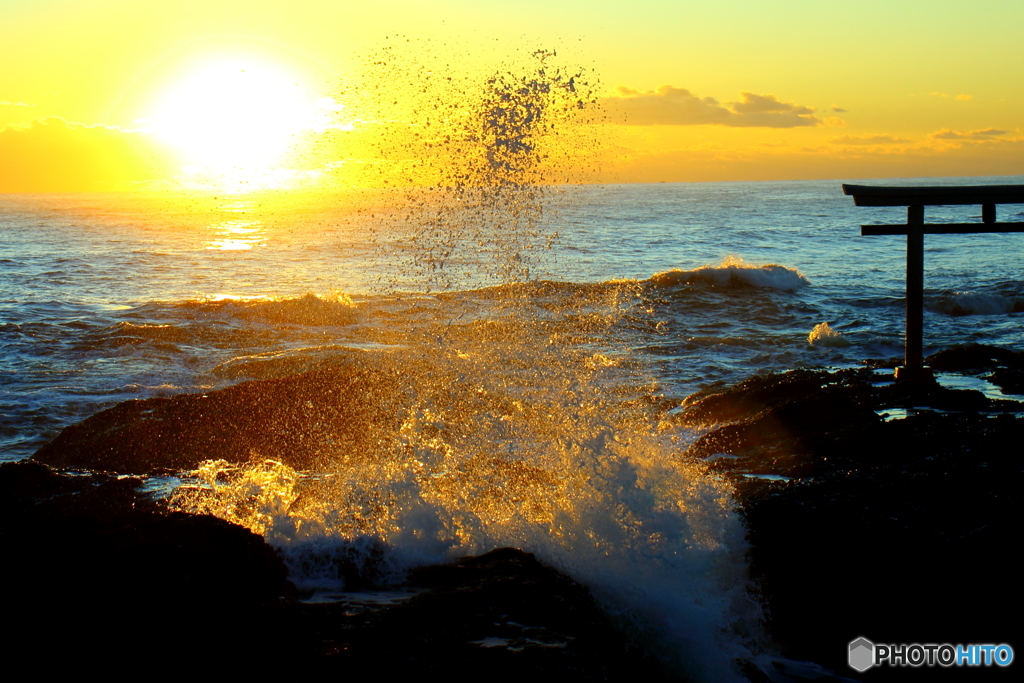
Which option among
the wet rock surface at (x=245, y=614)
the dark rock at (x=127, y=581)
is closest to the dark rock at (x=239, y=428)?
the dark rock at (x=127, y=581)

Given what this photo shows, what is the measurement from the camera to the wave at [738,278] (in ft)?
71.5

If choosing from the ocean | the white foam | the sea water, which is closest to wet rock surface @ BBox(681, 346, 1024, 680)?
the ocean

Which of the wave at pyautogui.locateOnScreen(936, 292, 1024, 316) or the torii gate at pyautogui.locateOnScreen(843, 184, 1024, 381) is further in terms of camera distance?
the wave at pyautogui.locateOnScreen(936, 292, 1024, 316)

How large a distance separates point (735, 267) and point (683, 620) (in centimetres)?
2042

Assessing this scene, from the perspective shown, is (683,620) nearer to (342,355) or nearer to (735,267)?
(342,355)

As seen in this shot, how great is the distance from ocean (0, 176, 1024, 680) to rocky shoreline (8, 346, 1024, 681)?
0.35 meters

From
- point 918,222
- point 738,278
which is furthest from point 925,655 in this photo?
point 738,278

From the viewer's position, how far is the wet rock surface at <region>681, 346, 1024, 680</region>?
12.9 ft

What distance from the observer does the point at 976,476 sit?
16.3 feet

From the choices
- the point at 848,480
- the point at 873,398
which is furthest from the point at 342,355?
the point at 848,480

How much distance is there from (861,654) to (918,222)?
20.9 ft

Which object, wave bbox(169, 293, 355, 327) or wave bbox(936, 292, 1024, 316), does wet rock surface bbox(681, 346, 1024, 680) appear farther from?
wave bbox(936, 292, 1024, 316)

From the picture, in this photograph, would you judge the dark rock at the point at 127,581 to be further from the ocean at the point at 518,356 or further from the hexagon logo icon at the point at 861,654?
the hexagon logo icon at the point at 861,654

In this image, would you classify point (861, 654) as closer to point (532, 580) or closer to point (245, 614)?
point (532, 580)
